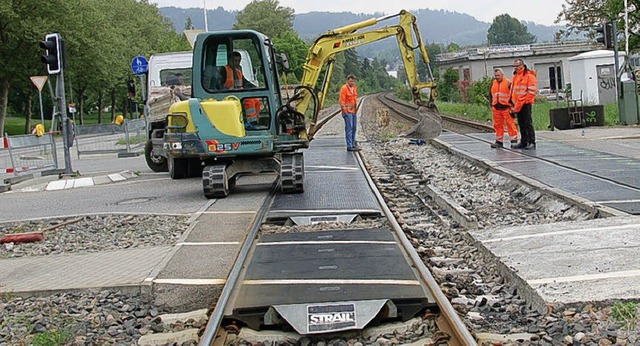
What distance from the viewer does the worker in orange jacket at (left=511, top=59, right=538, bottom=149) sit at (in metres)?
17.7

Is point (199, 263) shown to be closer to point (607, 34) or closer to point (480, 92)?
point (607, 34)

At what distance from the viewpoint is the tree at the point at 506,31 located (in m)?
189

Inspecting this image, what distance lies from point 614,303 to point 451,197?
6.58 meters

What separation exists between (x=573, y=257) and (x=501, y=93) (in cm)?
1132

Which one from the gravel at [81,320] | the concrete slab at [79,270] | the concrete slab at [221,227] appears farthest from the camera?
the concrete slab at [221,227]

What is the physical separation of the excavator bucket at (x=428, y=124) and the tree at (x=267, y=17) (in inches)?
3511

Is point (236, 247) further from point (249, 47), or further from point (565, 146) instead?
point (565, 146)

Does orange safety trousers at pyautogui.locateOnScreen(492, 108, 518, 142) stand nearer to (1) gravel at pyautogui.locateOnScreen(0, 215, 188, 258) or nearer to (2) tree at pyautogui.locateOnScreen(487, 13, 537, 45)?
(1) gravel at pyautogui.locateOnScreen(0, 215, 188, 258)

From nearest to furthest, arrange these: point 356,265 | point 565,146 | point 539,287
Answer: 1. point 539,287
2. point 356,265
3. point 565,146

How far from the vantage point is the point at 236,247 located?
9.11 metres

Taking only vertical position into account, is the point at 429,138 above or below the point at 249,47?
below

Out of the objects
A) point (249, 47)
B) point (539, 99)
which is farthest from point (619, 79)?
point (539, 99)

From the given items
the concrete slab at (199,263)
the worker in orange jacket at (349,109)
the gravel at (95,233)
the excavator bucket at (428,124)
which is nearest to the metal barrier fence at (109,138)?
the worker in orange jacket at (349,109)

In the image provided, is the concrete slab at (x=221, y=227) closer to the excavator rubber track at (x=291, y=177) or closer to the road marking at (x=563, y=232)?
the excavator rubber track at (x=291, y=177)
